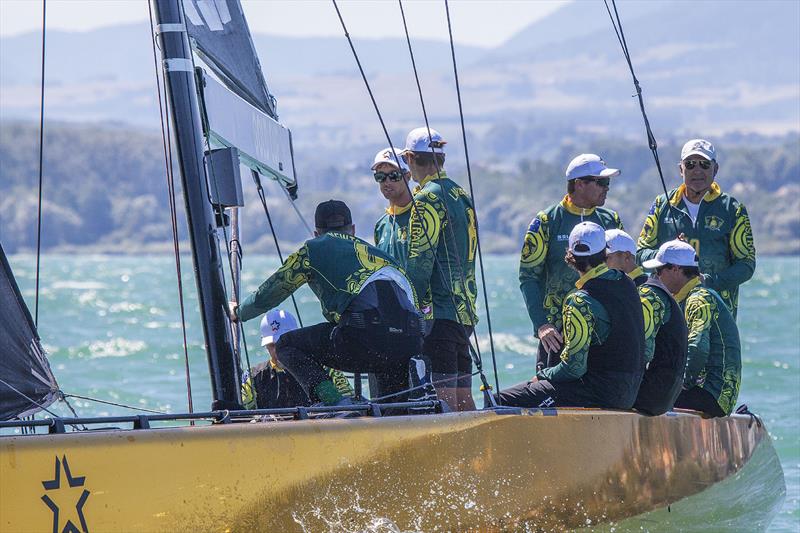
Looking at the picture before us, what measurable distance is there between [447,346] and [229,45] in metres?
1.53

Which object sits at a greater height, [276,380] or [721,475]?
[276,380]

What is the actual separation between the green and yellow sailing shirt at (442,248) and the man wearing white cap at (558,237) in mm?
428

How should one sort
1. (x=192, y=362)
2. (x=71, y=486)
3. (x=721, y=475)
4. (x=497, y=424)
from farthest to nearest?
(x=192, y=362)
(x=721, y=475)
(x=497, y=424)
(x=71, y=486)

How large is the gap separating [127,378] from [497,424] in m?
11.7

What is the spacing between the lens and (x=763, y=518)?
6.41 meters

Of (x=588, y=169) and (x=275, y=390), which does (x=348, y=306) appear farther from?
(x=275, y=390)

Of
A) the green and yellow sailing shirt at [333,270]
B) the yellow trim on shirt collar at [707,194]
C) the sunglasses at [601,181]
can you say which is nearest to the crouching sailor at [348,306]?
the green and yellow sailing shirt at [333,270]

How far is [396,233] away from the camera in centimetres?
545

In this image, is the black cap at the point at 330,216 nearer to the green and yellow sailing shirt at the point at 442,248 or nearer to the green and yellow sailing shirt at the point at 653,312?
the green and yellow sailing shirt at the point at 442,248

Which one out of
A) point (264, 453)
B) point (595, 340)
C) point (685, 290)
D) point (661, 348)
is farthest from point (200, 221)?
point (685, 290)

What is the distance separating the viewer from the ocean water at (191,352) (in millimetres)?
11672

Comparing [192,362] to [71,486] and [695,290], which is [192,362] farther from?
[71,486]

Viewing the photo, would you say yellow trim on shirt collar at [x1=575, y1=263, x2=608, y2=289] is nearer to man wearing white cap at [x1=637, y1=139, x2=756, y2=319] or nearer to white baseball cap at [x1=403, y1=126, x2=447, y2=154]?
white baseball cap at [x1=403, y1=126, x2=447, y2=154]

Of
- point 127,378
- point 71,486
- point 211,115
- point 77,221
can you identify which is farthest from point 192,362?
point 77,221
